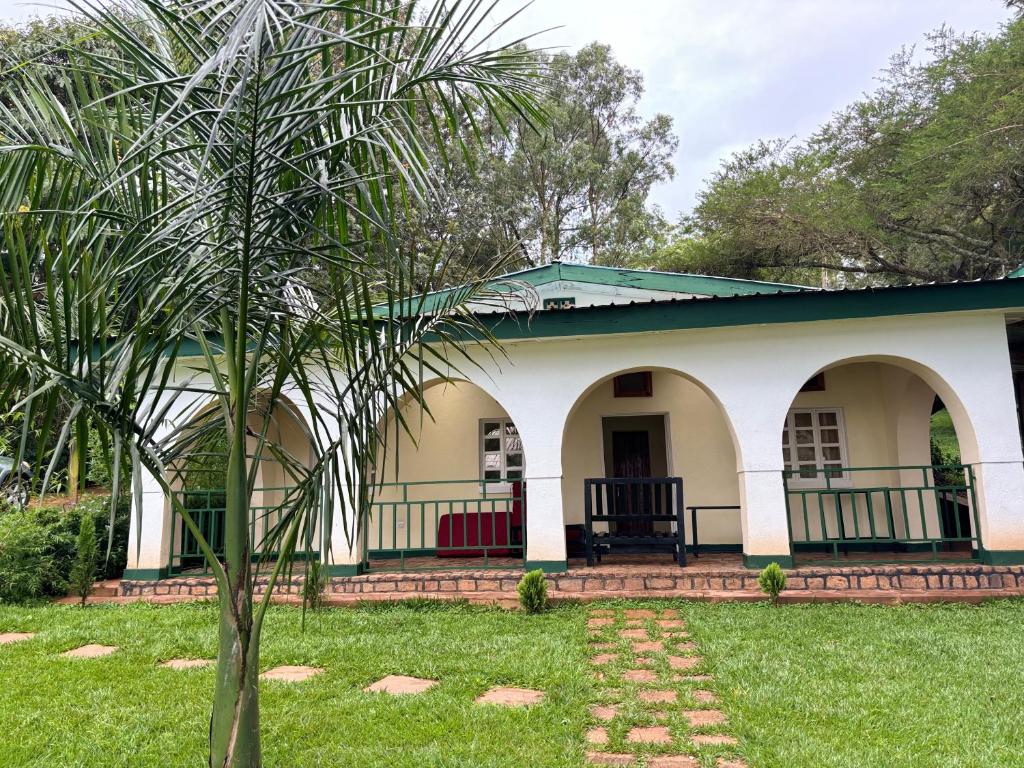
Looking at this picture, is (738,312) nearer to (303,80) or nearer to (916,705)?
(916,705)

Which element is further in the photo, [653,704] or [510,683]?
[510,683]

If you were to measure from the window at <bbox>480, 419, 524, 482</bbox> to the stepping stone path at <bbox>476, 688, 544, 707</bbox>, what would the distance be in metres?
5.64

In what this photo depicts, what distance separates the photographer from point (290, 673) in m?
4.65

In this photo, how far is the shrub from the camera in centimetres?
717

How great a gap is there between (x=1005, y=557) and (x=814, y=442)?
2.82 meters

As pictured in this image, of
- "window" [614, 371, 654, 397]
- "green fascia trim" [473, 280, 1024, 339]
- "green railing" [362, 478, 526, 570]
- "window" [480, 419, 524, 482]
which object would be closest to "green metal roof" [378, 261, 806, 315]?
"window" [614, 371, 654, 397]

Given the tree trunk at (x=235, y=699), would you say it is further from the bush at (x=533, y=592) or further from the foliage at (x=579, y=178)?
the foliage at (x=579, y=178)

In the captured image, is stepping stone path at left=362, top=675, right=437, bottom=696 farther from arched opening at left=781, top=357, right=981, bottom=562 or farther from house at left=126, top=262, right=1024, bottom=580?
arched opening at left=781, top=357, right=981, bottom=562

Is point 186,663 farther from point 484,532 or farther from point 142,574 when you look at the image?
point 484,532

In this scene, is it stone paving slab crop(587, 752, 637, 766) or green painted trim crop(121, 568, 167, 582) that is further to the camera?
green painted trim crop(121, 568, 167, 582)

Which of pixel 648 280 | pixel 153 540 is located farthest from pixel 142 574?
pixel 648 280

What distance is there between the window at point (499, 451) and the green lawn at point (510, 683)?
3.69 meters

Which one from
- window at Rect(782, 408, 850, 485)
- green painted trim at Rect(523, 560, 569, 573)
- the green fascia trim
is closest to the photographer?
the green fascia trim

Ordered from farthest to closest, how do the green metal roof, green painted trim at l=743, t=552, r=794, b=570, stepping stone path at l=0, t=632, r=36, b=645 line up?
the green metal roof → green painted trim at l=743, t=552, r=794, b=570 → stepping stone path at l=0, t=632, r=36, b=645
